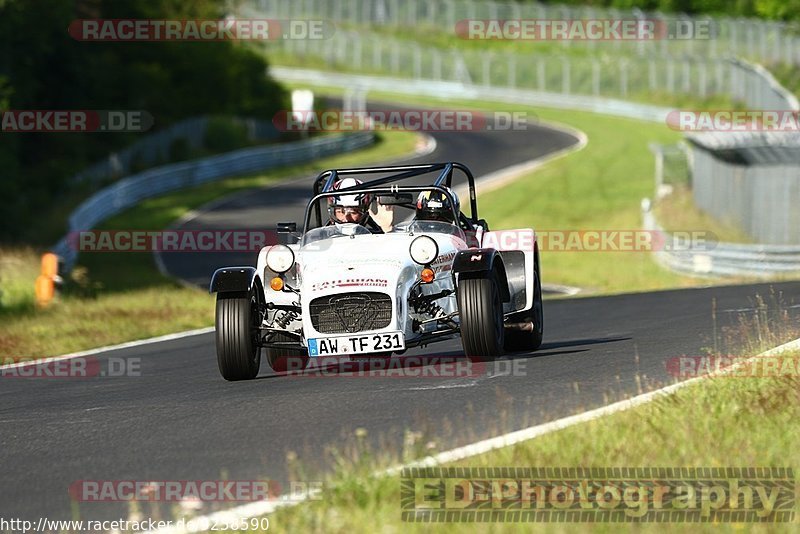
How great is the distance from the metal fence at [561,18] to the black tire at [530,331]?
174ft

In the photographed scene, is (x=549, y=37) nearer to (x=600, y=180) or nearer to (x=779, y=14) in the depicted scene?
(x=779, y=14)

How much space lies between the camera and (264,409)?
940cm

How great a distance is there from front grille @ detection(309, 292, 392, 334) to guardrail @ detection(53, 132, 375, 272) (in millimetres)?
21055

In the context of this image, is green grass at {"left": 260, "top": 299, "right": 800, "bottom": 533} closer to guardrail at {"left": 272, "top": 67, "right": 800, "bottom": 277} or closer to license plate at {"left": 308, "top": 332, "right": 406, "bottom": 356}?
license plate at {"left": 308, "top": 332, "right": 406, "bottom": 356}

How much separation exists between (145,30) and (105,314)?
3953 cm

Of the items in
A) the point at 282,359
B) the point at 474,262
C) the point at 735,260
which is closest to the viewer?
the point at 474,262

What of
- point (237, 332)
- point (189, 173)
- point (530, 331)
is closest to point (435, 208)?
point (530, 331)

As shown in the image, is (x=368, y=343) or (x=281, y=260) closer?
(x=368, y=343)

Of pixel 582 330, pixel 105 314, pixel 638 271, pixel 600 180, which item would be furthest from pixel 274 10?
pixel 582 330

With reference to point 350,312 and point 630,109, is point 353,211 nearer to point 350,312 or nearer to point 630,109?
point 350,312

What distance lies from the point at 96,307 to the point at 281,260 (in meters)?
11.5

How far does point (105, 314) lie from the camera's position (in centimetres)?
2089

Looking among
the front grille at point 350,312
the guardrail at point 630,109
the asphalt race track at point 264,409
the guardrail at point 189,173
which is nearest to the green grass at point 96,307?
the guardrail at point 189,173

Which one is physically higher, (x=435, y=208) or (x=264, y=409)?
(x=435, y=208)
